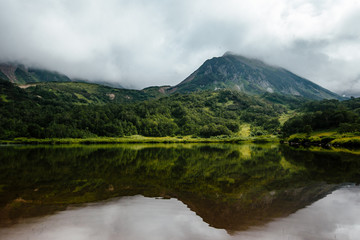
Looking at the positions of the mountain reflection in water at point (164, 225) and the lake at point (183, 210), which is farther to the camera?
the lake at point (183, 210)

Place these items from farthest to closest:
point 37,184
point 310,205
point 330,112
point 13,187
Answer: point 330,112 → point 37,184 → point 13,187 → point 310,205

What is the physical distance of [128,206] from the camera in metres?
13.2

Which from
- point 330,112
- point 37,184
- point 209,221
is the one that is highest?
point 330,112

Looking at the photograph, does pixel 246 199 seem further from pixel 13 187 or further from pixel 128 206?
pixel 13 187

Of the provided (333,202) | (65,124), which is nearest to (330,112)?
(333,202)

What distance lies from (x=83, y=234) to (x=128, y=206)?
390 cm

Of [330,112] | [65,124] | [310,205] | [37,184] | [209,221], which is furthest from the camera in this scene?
[65,124]

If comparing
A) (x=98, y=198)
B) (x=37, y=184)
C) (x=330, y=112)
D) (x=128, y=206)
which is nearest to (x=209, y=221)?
(x=128, y=206)

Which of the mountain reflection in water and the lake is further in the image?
the lake

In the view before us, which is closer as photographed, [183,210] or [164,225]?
[164,225]

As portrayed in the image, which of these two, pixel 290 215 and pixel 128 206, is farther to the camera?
pixel 128 206

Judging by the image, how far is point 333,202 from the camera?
44.5 ft

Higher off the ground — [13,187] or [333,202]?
[333,202]

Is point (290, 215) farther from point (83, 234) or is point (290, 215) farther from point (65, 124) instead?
point (65, 124)
